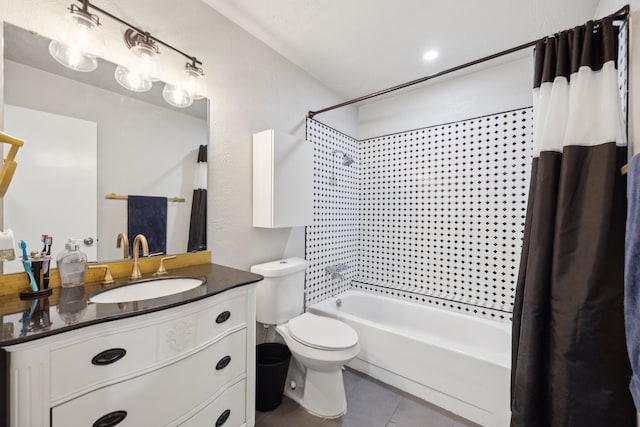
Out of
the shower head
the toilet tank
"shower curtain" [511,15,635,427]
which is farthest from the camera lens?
the shower head

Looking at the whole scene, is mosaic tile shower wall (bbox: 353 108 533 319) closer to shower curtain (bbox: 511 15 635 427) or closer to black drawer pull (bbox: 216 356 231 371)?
shower curtain (bbox: 511 15 635 427)

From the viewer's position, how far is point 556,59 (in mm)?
1216

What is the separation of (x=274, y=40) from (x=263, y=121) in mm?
625

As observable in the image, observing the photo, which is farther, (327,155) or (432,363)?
(327,155)

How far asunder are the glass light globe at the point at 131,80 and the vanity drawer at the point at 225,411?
5.38 ft

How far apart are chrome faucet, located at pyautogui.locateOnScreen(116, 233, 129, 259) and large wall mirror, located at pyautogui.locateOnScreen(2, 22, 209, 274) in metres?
0.02

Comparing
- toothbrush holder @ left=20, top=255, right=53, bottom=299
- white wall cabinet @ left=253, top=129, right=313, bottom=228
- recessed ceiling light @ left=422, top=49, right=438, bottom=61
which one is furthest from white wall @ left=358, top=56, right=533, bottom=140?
toothbrush holder @ left=20, top=255, right=53, bottom=299

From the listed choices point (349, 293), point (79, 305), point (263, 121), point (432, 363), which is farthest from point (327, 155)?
point (79, 305)

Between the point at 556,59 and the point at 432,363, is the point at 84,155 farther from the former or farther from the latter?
the point at 432,363

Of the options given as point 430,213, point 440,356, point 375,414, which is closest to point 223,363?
point 375,414

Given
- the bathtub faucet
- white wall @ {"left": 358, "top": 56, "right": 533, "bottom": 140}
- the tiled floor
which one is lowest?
the tiled floor

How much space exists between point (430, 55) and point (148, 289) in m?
2.60

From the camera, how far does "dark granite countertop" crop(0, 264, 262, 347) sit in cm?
73

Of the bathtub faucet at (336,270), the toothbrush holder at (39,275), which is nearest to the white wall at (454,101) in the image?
the bathtub faucet at (336,270)
